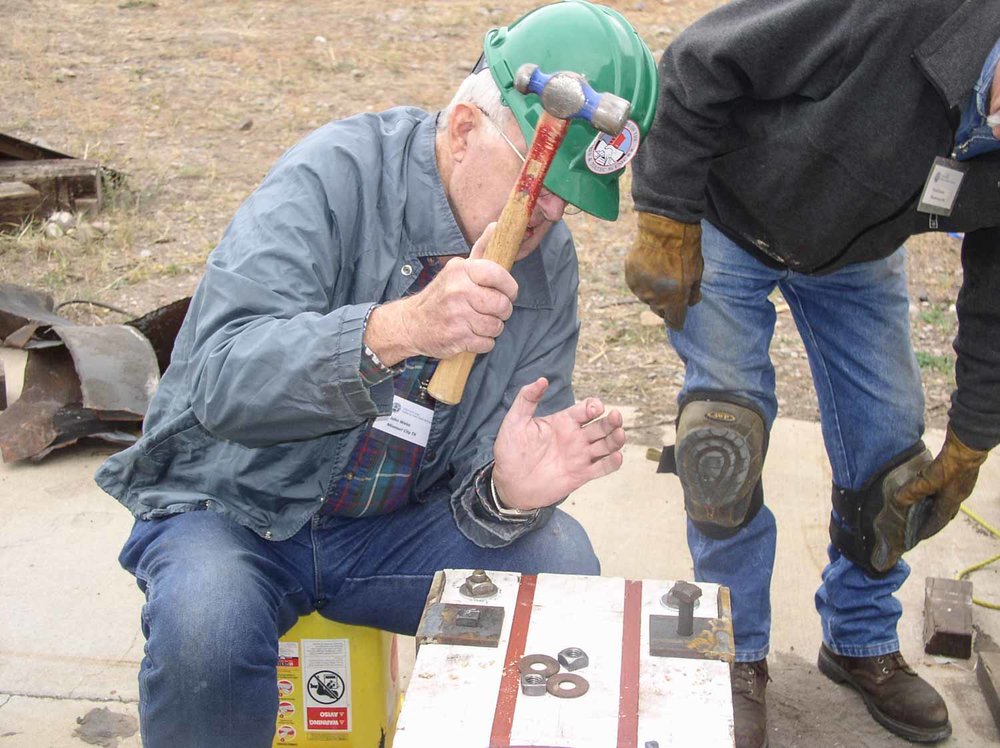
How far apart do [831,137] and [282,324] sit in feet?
3.55

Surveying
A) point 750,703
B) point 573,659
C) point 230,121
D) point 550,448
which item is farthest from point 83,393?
point 230,121

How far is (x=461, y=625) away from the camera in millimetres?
1808

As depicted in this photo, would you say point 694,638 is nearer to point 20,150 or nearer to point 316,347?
point 316,347

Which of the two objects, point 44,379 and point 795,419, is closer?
point 44,379

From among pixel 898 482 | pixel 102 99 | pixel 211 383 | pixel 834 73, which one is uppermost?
pixel 834 73

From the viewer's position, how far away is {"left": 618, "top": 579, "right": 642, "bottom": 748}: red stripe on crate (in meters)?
1.59

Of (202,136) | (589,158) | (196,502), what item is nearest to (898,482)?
(589,158)

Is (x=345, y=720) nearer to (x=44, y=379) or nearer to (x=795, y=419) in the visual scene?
(x=44, y=379)

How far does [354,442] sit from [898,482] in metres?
1.18

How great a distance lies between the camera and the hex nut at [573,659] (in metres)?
1.73

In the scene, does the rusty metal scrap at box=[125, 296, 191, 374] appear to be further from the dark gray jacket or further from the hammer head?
the hammer head

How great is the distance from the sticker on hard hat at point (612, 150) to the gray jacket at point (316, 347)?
292mm

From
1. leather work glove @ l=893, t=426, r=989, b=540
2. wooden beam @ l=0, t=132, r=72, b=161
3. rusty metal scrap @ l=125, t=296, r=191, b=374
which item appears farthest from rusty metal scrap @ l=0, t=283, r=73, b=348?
leather work glove @ l=893, t=426, r=989, b=540

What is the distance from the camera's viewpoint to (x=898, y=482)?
8.16ft
